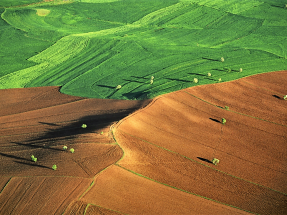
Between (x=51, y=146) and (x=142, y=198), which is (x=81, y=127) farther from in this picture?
(x=142, y=198)

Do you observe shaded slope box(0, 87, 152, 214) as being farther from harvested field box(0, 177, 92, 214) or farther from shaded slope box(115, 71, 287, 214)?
shaded slope box(115, 71, 287, 214)

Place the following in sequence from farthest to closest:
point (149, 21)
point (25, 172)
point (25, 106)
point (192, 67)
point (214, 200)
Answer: point (149, 21), point (192, 67), point (25, 106), point (25, 172), point (214, 200)

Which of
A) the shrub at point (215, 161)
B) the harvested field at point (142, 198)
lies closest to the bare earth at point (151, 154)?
the harvested field at point (142, 198)

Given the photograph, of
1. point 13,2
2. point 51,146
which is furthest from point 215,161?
point 13,2

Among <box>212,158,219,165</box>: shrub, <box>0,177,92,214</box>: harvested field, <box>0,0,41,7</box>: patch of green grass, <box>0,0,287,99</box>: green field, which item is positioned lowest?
<box>0,177,92,214</box>: harvested field

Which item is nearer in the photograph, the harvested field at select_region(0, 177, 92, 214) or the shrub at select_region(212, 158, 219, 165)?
the harvested field at select_region(0, 177, 92, 214)

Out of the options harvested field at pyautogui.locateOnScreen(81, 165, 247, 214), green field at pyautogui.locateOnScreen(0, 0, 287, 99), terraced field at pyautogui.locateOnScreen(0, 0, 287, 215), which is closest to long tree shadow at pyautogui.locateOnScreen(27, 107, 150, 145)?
terraced field at pyautogui.locateOnScreen(0, 0, 287, 215)

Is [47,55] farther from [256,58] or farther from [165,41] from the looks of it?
[256,58]

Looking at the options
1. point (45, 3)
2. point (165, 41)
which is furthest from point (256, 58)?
point (45, 3)
